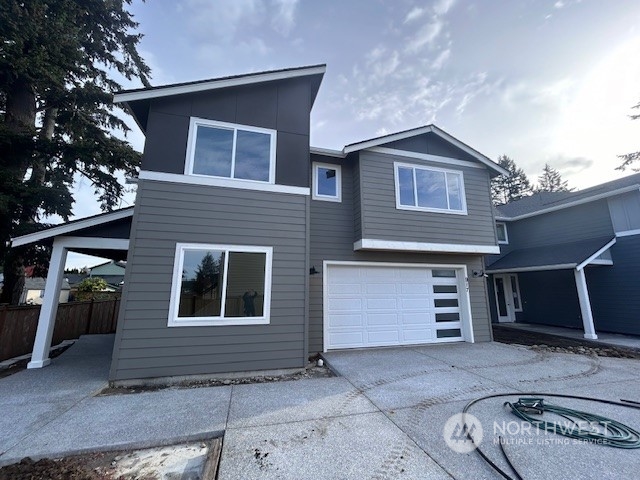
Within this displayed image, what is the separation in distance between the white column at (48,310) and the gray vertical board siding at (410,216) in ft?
23.1

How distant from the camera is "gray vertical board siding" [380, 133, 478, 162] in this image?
8219 mm

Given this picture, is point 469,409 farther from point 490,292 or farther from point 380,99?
point 490,292

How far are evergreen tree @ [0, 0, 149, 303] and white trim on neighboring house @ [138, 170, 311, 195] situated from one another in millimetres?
5675

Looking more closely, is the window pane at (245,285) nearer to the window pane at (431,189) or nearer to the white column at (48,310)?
the white column at (48,310)

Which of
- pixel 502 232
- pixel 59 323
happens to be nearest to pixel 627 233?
pixel 502 232

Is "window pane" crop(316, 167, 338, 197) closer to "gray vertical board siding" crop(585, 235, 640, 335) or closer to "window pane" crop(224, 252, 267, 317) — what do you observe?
"window pane" crop(224, 252, 267, 317)

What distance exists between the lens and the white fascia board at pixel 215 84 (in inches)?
223

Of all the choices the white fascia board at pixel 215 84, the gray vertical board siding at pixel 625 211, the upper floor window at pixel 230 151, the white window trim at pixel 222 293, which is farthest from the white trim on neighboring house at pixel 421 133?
the gray vertical board siding at pixel 625 211

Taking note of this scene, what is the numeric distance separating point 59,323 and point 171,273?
21.1 feet

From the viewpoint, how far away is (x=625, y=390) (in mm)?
4531

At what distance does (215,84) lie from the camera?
6035 millimetres

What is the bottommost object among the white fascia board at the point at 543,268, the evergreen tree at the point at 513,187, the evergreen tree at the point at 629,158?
the white fascia board at the point at 543,268

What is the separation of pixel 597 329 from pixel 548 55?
10.0m

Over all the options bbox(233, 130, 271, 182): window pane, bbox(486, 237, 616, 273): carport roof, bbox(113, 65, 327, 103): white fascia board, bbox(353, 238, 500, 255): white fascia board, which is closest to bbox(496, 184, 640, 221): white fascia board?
bbox(486, 237, 616, 273): carport roof
